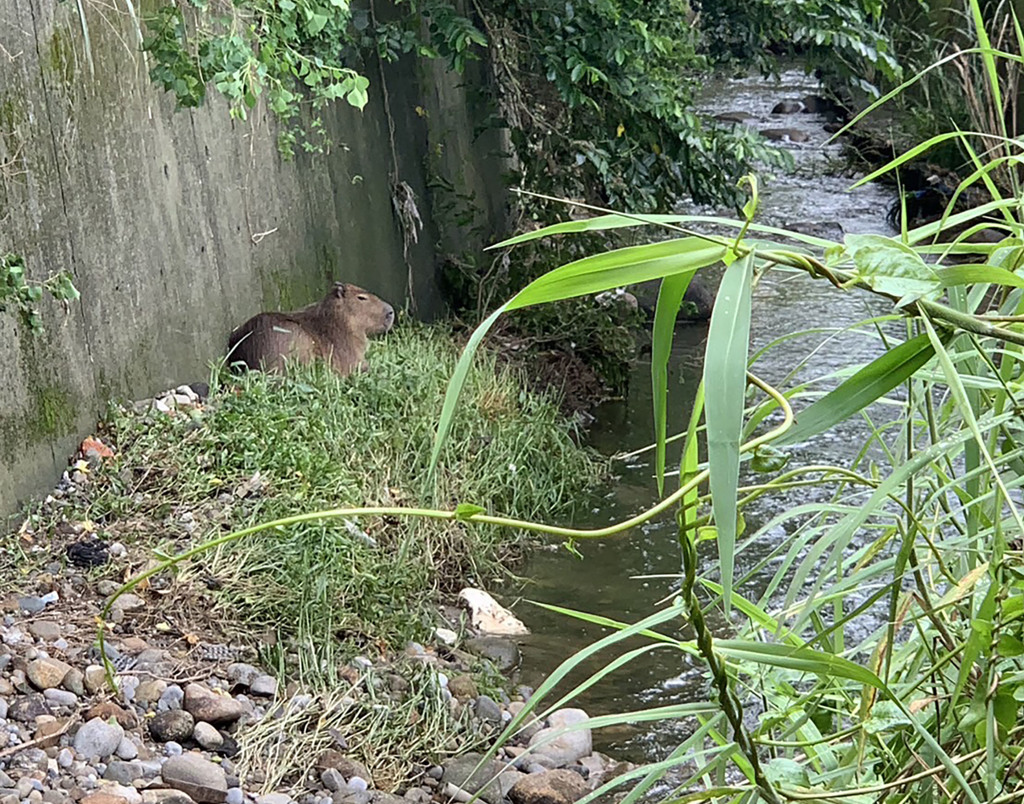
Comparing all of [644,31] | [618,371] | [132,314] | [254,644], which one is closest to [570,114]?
[644,31]

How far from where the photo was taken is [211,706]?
2.83 metres

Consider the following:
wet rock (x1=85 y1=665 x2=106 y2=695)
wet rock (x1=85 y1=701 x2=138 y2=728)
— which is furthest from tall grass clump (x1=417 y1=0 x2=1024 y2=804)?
wet rock (x1=85 y1=665 x2=106 y2=695)

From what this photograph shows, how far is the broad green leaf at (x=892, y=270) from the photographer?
0.80 meters

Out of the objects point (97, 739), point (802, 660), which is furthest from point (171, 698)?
point (802, 660)

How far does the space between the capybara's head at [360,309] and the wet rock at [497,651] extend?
179cm

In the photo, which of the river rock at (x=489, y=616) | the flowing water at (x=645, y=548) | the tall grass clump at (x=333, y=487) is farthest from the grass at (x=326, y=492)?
the flowing water at (x=645, y=548)

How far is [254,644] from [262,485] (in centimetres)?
70

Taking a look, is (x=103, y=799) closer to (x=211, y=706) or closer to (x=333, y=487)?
(x=211, y=706)

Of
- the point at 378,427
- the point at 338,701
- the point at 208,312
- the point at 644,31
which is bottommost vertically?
the point at 338,701

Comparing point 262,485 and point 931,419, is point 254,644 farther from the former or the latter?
point 931,419

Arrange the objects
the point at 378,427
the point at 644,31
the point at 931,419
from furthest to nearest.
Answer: the point at 644,31 < the point at 378,427 < the point at 931,419

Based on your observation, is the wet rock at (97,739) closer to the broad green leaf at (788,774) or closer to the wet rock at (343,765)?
the wet rock at (343,765)

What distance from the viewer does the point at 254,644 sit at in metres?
3.20

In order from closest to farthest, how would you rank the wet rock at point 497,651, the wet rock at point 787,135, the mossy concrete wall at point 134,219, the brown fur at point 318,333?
the mossy concrete wall at point 134,219 → the wet rock at point 497,651 → the brown fur at point 318,333 → the wet rock at point 787,135
